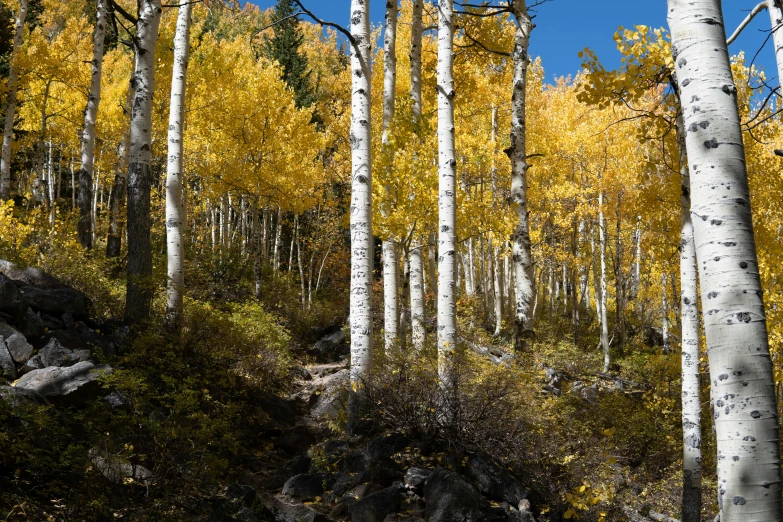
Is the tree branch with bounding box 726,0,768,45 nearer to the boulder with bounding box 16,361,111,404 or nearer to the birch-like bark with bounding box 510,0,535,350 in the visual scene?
the birch-like bark with bounding box 510,0,535,350

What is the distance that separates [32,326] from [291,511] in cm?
327

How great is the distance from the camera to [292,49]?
25.6 meters

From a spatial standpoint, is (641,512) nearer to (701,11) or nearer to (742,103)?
(742,103)

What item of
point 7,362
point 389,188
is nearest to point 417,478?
point 7,362

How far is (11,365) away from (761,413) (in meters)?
5.52

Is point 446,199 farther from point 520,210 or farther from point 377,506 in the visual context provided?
point 377,506

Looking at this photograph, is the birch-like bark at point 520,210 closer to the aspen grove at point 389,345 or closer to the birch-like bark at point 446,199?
the aspen grove at point 389,345

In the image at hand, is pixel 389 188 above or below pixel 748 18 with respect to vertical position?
below

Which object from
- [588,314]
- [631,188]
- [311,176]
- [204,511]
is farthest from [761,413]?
[588,314]

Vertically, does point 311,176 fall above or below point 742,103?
above

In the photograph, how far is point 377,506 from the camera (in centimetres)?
426

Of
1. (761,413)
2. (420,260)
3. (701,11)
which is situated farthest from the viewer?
(420,260)

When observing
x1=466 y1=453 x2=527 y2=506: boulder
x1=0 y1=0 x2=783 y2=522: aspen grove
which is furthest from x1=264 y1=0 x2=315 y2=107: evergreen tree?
x1=466 y1=453 x2=527 y2=506: boulder

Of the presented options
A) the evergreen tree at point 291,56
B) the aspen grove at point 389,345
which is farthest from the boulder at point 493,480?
the evergreen tree at point 291,56
